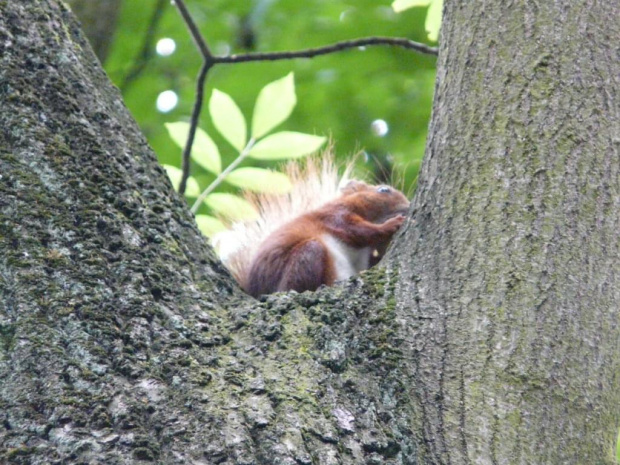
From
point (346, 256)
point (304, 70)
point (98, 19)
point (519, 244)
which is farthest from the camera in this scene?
point (304, 70)

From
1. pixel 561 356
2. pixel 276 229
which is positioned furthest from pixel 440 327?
pixel 276 229

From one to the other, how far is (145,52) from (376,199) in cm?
177

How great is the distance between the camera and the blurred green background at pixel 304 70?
15.8 feet

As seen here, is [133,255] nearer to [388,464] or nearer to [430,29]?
[388,464]

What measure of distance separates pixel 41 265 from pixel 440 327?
69 cm

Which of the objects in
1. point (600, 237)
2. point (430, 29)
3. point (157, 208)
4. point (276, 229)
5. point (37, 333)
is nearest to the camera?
point (37, 333)

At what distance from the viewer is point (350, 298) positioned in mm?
1652

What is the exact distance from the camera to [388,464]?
4.39ft

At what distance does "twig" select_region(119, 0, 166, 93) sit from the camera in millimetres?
4633

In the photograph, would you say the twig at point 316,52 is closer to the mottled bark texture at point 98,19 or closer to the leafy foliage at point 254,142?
the leafy foliage at point 254,142

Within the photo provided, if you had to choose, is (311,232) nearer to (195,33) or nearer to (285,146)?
(285,146)

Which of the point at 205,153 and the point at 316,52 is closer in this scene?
the point at 316,52

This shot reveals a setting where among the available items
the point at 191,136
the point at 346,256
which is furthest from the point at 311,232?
the point at 191,136

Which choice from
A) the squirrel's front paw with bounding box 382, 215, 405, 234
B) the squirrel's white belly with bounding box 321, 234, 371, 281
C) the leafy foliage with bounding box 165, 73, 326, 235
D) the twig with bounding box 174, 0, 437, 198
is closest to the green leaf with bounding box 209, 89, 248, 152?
the leafy foliage with bounding box 165, 73, 326, 235
